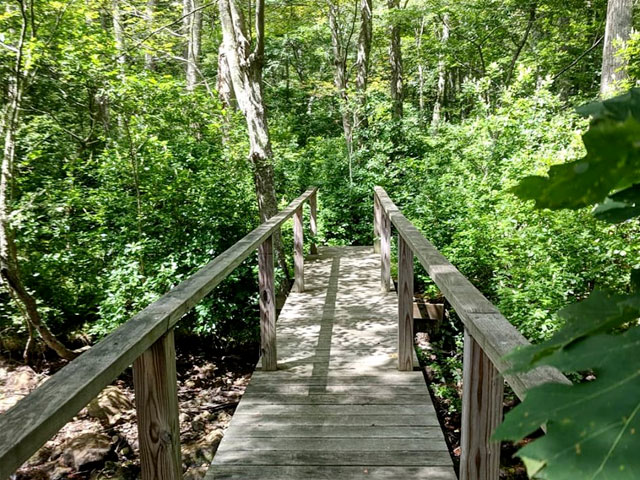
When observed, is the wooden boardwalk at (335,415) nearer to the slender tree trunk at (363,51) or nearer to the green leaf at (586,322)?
the green leaf at (586,322)

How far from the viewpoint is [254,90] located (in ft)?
19.7

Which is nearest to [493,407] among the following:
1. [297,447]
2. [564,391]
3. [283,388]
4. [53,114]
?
[564,391]

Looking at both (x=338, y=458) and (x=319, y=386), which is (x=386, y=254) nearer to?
(x=319, y=386)

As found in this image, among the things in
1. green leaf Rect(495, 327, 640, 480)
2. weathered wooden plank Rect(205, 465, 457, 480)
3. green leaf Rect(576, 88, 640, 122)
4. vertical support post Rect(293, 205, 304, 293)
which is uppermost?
green leaf Rect(576, 88, 640, 122)

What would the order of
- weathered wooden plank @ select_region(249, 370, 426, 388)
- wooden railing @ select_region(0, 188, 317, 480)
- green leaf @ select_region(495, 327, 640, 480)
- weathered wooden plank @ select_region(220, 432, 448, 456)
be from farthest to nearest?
weathered wooden plank @ select_region(249, 370, 426, 388), weathered wooden plank @ select_region(220, 432, 448, 456), wooden railing @ select_region(0, 188, 317, 480), green leaf @ select_region(495, 327, 640, 480)

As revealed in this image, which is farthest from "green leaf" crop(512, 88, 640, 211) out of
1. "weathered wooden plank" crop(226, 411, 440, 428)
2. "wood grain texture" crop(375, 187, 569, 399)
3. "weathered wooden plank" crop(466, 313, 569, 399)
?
"weathered wooden plank" crop(226, 411, 440, 428)

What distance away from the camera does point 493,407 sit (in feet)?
4.66

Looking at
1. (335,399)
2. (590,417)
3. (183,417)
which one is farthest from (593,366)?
(183,417)

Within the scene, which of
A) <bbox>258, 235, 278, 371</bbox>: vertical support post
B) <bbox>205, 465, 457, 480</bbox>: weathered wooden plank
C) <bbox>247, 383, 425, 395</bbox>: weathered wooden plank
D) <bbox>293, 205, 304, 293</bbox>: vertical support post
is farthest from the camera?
<bbox>293, 205, 304, 293</bbox>: vertical support post

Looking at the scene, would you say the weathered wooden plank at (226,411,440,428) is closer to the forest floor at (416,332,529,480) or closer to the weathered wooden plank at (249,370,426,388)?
the weathered wooden plank at (249,370,426,388)

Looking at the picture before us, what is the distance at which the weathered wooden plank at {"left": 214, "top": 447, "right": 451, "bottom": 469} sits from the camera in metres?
2.46

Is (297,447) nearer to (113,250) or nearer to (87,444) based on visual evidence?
(87,444)

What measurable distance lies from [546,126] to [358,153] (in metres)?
4.46

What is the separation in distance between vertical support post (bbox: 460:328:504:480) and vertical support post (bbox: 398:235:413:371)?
68.3 inches
